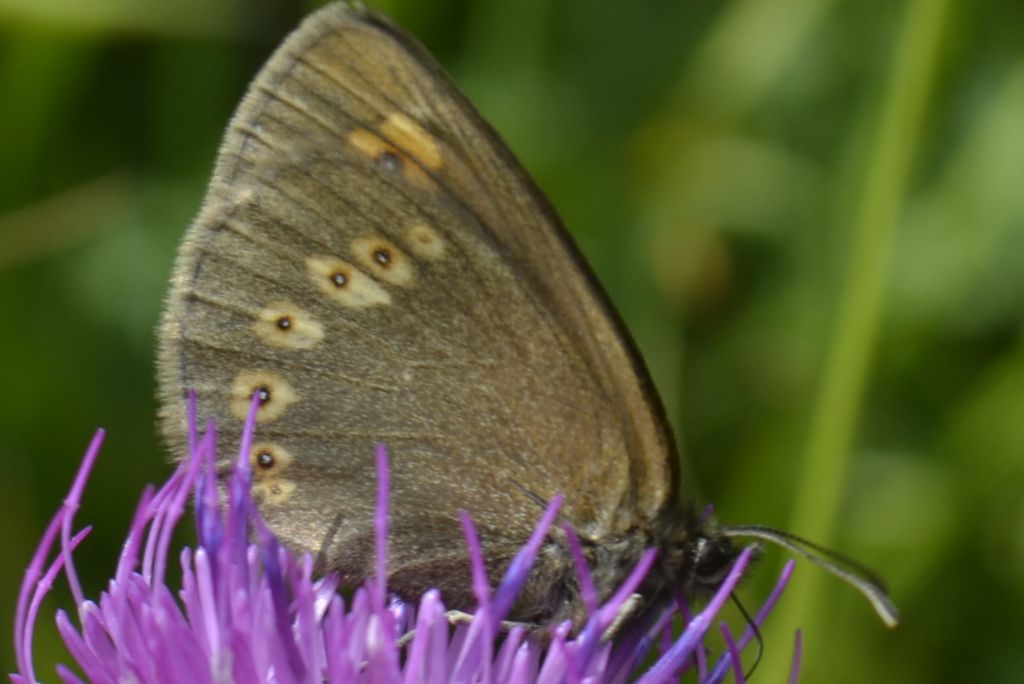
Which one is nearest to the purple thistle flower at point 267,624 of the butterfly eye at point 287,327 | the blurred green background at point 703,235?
the butterfly eye at point 287,327

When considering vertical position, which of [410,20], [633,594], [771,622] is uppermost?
[410,20]

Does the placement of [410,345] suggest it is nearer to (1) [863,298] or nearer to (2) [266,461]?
(2) [266,461]

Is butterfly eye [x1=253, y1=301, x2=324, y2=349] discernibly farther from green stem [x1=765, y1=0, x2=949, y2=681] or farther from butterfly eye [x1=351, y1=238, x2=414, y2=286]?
green stem [x1=765, y1=0, x2=949, y2=681]

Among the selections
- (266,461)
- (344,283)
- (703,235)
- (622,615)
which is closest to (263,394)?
(266,461)

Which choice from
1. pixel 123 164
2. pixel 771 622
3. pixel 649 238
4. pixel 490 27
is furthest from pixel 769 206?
pixel 123 164

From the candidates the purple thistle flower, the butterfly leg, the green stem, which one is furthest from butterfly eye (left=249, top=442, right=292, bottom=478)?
the green stem

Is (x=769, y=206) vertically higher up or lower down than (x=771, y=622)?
higher up

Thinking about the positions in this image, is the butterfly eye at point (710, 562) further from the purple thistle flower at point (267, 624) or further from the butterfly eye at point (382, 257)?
the butterfly eye at point (382, 257)

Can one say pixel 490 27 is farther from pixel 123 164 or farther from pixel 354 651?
pixel 354 651
